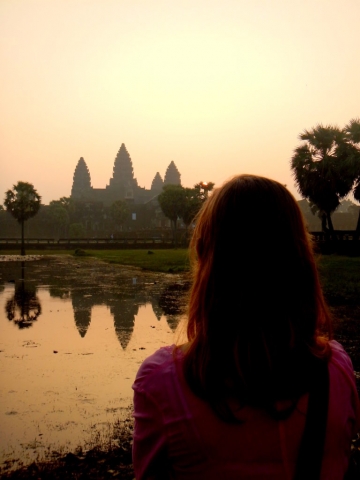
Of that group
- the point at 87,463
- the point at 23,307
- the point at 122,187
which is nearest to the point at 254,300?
the point at 87,463

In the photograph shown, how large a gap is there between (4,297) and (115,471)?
30.4ft

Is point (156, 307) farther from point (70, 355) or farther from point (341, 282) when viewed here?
point (341, 282)

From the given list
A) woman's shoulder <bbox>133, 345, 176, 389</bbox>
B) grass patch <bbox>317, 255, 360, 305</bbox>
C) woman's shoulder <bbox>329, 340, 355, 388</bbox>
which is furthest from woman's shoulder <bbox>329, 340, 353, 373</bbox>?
grass patch <bbox>317, 255, 360, 305</bbox>

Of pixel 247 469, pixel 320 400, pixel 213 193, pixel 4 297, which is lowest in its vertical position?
pixel 4 297

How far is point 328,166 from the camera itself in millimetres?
28766

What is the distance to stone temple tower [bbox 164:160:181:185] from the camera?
423 feet

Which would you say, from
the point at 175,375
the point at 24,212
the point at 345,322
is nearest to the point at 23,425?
the point at 175,375

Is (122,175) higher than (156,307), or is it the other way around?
(122,175)

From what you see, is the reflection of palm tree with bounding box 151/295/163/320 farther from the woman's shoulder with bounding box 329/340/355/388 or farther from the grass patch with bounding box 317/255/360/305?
the woman's shoulder with bounding box 329/340/355/388

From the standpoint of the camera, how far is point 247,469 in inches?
50.8

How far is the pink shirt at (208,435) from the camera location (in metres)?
1.29

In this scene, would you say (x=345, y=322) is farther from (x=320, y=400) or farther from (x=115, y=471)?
(x=320, y=400)

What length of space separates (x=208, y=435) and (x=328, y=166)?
28.8 metres

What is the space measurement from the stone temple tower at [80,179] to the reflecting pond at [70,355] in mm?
127020
